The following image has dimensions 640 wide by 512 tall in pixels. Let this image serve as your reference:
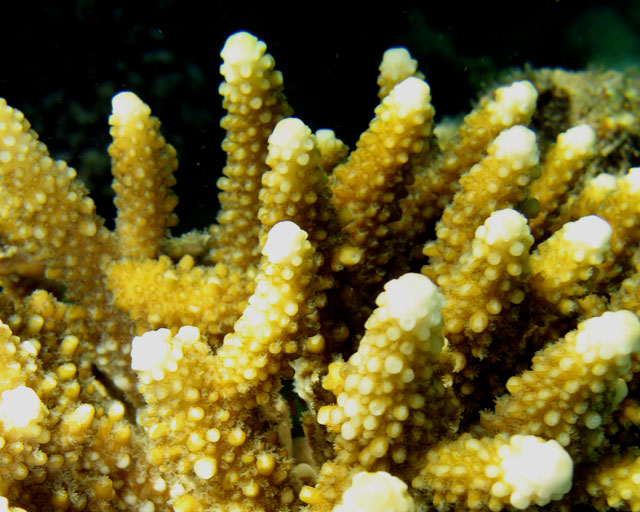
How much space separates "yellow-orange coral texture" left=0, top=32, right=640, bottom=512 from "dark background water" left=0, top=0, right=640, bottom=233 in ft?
1.67

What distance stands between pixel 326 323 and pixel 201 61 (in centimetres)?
132

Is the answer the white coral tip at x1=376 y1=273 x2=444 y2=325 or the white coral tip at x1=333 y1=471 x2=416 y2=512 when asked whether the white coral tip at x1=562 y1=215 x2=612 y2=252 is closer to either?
the white coral tip at x1=376 y1=273 x2=444 y2=325

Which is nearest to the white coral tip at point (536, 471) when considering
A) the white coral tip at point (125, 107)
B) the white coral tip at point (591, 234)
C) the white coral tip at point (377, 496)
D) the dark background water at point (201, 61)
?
the white coral tip at point (377, 496)

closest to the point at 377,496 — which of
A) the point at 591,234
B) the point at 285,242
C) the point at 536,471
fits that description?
the point at 536,471

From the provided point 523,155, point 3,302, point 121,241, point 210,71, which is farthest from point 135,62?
point 523,155

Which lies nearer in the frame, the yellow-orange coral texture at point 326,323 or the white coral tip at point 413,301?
the white coral tip at point 413,301

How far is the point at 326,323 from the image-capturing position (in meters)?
1.59

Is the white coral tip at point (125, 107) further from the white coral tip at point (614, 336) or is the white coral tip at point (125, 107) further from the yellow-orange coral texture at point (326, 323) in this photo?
the white coral tip at point (614, 336)

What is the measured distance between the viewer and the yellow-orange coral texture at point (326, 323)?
44.5 inches

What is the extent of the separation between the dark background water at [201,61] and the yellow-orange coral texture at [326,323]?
510 millimetres

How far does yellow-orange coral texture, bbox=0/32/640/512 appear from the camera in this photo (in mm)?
1130

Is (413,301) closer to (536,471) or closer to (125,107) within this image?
(536,471)

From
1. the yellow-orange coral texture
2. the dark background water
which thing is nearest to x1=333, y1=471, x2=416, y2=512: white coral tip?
the yellow-orange coral texture

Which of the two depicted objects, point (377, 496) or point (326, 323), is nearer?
point (377, 496)
